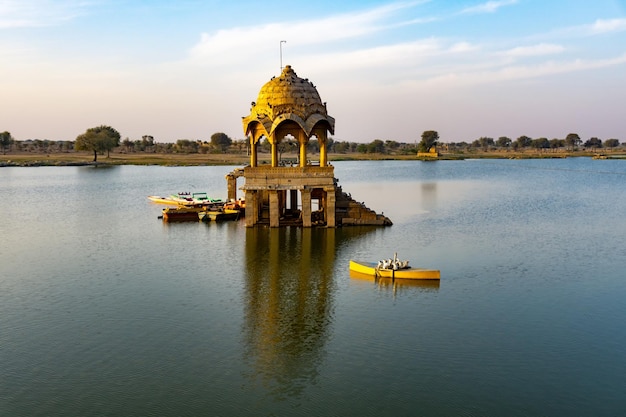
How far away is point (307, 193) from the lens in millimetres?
57156

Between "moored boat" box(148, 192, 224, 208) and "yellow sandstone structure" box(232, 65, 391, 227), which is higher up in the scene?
"yellow sandstone structure" box(232, 65, 391, 227)

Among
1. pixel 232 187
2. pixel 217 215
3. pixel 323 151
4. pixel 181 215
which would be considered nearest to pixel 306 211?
pixel 323 151

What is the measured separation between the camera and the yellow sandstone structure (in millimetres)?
56969

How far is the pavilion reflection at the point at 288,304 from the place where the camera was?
25.4 metres

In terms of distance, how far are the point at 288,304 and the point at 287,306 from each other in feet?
1.15

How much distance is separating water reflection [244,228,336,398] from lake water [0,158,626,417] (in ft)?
0.41

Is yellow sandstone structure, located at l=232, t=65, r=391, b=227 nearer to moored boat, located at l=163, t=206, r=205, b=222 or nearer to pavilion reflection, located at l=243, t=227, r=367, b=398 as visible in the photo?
pavilion reflection, located at l=243, t=227, r=367, b=398

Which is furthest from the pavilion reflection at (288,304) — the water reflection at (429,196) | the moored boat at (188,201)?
the water reflection at (429,196)

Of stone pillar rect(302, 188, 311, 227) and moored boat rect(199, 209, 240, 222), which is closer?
stone pillar rect(302, 188, 311, 227)

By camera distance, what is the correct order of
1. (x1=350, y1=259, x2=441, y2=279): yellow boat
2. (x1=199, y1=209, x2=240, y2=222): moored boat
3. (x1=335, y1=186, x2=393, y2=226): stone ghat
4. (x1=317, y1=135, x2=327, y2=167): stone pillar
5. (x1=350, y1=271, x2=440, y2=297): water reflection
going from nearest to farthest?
(x1=350, y1=271, x2=440, y2=297): water reflection < (x1=350, y1=259, x2=441, y2=279): yellow boat < (x1=335, y1=186, x2=393, y2=226): stone ghat < (x1=317, y1=135, x2=327, y2=167): stone pillar < (x1=199, y1=209, x2=240, y2=222): moored boat

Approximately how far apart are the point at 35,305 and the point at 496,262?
2941 centimetres

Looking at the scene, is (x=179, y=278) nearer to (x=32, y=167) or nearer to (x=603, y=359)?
(x=603, y=359)

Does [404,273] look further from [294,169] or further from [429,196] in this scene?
[429,196]

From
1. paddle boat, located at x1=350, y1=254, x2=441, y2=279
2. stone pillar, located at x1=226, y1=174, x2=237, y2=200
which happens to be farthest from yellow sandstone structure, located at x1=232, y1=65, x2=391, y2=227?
paddle boat, located at x1=350, y1=254, x2=441, y2=279
